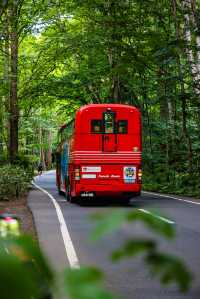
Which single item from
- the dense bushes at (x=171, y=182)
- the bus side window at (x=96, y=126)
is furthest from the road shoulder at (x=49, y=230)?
the dense bushes at (x=171, y=182)

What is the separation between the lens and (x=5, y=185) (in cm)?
2222

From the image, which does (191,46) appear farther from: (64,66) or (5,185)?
(64,66)

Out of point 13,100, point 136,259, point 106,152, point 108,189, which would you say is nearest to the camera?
point 136,259

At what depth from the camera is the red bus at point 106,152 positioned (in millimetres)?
20766

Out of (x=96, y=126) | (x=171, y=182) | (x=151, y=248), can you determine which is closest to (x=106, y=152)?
(x=96, y=126)

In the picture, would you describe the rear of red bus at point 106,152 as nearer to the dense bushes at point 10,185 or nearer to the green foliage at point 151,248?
the dense bushes at point 10,185

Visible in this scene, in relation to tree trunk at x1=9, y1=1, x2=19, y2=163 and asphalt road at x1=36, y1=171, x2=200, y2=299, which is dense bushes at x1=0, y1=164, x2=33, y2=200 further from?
tree trunk at x1=9, y1=1, x2=19, y2=163

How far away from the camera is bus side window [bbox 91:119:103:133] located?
69.9ft

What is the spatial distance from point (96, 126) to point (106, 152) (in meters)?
1.00

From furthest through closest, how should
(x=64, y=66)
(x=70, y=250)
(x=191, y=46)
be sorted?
Result: (x=64, y=66) < (x=191, y=46) < (x=70, y=250)

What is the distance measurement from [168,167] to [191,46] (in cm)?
1135

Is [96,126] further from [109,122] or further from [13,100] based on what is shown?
[13,100]

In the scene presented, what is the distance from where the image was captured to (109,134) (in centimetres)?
2141

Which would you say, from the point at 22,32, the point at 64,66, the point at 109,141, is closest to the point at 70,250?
the point at 109,141
